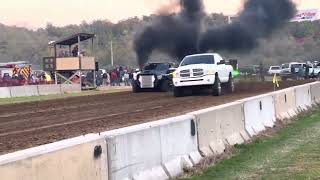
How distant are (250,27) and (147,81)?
12.0 meters

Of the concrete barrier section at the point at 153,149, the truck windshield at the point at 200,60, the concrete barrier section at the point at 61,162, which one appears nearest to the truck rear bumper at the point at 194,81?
the truck windshield at the point at 200,60

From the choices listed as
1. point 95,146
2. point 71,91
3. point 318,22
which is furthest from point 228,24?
point 318,22

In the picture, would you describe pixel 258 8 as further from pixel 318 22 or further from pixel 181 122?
pixel 318 22

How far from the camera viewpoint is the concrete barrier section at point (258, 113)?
1309cm

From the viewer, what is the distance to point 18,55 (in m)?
137

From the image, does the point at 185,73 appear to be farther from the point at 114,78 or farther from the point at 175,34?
the point at 114,78

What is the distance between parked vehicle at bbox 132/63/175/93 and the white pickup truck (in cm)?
464

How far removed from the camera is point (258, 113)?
1409 cm

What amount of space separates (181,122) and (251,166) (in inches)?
49.1

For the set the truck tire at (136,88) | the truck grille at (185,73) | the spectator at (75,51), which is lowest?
the truck tire at (136,88)

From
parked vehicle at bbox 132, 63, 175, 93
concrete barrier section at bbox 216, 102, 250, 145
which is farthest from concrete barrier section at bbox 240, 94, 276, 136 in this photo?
parked vehicle at bbox 132, 63, 175, 93

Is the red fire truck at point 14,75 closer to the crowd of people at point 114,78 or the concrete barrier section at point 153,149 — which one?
the crowd of people at point 114,78

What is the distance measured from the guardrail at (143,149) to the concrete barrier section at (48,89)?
87.9 feet

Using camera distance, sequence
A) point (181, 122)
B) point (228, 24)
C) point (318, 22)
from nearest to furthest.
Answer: point (181, 122) → point (228, 24) → point (318, 22)
